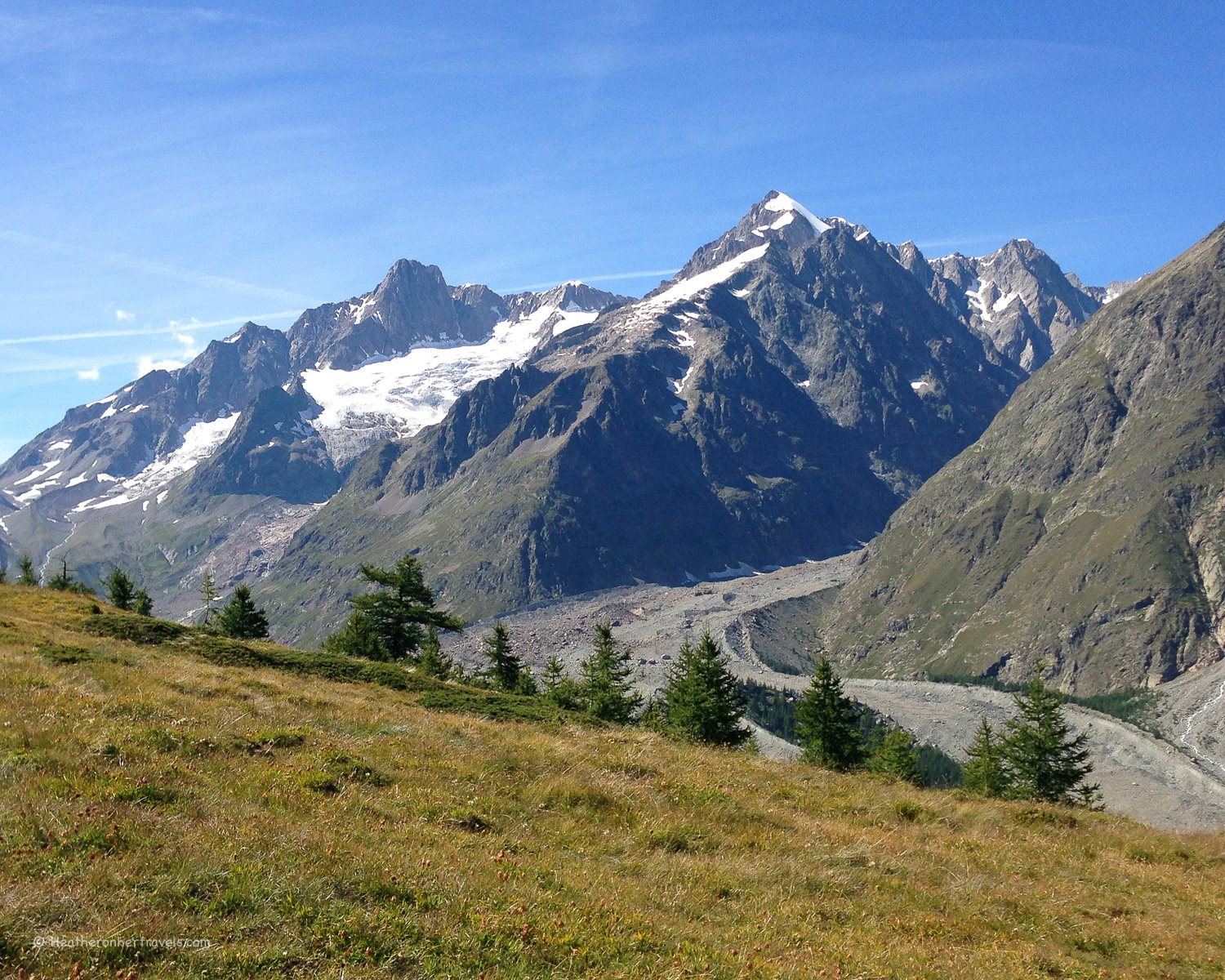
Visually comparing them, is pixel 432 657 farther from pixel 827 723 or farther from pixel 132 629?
pixel 132 629

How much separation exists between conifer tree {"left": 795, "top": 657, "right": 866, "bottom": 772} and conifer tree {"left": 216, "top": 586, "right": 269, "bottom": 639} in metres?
52.1

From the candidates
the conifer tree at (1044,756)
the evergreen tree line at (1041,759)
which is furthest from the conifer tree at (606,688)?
the conifer tree at (1044,756)

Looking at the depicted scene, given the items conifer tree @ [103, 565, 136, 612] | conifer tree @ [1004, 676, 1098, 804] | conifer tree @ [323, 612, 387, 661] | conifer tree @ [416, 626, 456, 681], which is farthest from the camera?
conifer tree @ [103, 565, 136, 612]

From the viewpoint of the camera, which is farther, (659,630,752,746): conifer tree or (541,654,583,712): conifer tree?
(541,654,583,712): conifer tree

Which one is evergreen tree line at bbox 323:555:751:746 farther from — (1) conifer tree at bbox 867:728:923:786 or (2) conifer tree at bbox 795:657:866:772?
(1) conifer tree at bbox 867:728:923:786

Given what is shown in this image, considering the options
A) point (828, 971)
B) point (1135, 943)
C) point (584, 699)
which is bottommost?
point (584, 699)

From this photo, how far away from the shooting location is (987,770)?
67.4 m

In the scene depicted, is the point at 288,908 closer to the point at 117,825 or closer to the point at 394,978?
the point at 394,978

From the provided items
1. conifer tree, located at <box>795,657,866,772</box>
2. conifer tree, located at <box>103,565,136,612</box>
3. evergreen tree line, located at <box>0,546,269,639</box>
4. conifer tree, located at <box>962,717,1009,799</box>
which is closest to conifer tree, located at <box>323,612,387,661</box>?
evergreen tree line, located at <box>0,546,269,639</box>

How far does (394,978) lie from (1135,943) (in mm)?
14440

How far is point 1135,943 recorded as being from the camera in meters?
14.3

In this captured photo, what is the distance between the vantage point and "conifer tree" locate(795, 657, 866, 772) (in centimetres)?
5650

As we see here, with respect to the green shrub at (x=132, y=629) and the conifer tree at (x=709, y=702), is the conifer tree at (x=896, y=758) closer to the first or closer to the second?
the conifer tree at (x=709, y=702)

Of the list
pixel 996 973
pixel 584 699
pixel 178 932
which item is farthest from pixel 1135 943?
pixel 584 699
